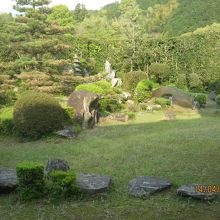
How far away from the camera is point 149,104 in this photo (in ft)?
58.4

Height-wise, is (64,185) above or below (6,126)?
above

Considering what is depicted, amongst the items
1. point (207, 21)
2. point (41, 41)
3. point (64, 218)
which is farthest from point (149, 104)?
point (207, 21)

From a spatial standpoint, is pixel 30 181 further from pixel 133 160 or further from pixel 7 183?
pixel 133 160

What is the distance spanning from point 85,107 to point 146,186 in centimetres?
747

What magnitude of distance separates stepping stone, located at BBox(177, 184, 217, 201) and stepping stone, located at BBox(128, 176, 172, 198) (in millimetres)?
407

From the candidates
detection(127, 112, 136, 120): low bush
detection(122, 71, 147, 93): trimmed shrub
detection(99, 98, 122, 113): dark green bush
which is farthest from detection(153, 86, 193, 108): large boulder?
detection(127, 112, 136, 120): low bush

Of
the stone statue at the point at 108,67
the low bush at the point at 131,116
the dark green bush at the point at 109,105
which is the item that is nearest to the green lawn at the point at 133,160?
the low bush at the point at 131,116

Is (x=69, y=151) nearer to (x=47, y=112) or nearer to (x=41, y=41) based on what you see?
(x=47, y=112)

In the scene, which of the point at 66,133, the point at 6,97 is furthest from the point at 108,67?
the point at 66,133

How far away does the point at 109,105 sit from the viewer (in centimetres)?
1673

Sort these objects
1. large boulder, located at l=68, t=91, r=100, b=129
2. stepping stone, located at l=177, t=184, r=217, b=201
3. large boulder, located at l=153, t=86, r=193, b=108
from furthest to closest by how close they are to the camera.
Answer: large boulder, located at l=153, t=86, r=193, b=108
large boulder, located at l=68, t=91, r=100, b=129
stepping stone, located at l=177, t=184, r=217, b=201

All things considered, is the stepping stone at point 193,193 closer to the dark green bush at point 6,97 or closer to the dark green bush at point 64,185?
the dark green bush at point 64,185

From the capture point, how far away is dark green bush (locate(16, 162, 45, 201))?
675 cm
